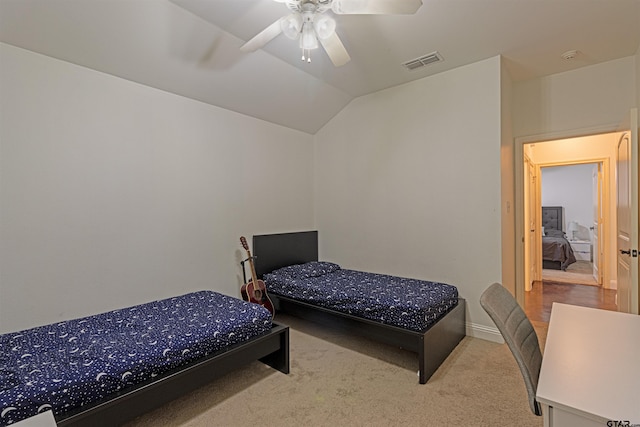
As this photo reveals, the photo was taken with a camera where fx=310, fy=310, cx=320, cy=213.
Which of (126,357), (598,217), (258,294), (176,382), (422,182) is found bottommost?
(176,382)

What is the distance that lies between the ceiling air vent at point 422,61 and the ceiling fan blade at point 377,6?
135cm

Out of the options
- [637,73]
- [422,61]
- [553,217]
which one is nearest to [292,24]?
[422,61]

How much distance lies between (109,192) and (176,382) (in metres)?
1.65

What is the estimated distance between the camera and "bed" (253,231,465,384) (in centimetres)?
236

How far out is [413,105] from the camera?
3502 mm

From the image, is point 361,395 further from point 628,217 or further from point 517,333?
point 628,217

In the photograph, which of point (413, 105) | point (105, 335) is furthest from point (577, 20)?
point (105, 335)

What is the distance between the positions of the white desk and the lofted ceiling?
216 cm

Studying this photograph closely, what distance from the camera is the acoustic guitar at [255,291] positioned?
3.27 m

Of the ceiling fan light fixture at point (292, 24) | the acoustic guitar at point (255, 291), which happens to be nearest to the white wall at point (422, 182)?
the acoustic guitar at point (255, 291)

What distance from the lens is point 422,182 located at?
347 cm

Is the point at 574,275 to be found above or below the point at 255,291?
below

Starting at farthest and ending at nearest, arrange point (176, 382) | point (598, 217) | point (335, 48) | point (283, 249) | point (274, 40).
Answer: point (598, 217), point (283, 249), point (274, 40), point (335, 48), point (176, 382)

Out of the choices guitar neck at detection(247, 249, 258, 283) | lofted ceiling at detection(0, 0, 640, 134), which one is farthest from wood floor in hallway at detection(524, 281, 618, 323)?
guitar neck at detection(247, 249, 258, 283)
